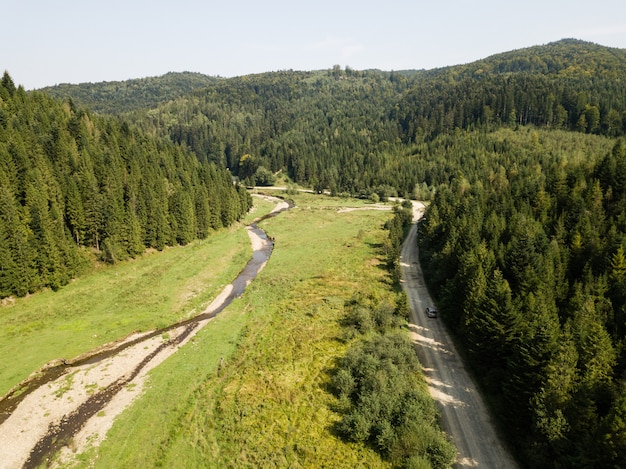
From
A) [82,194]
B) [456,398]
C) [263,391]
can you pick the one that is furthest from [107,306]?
[456,398]

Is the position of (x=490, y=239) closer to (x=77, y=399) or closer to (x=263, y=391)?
(x=263, y=391)

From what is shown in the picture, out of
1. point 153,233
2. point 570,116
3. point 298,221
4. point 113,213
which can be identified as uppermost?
point 570,116

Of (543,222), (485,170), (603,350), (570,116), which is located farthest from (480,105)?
(603,350)

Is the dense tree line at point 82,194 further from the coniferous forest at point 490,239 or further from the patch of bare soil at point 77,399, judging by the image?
the patch of bare soil at point 77,399

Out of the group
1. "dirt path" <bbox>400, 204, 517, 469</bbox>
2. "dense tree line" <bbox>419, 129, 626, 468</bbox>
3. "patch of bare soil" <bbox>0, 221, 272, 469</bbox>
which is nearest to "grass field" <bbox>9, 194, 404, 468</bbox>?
"patch of bare soil" <bbox>0, 221, 272, 469</bbox>

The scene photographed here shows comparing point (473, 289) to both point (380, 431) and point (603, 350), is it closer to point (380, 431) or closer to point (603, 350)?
point (603, 350)

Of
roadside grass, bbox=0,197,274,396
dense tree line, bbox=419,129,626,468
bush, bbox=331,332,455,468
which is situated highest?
dense tree line, bbox=419,129,626,468

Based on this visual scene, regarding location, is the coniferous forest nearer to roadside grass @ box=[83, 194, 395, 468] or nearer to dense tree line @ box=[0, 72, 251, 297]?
dense tree line @ box=[0, 72, 251, 297]
